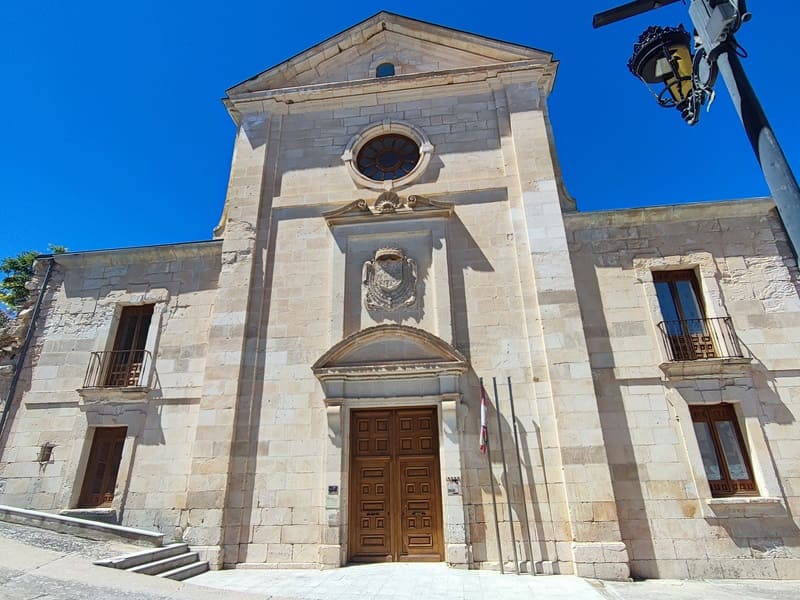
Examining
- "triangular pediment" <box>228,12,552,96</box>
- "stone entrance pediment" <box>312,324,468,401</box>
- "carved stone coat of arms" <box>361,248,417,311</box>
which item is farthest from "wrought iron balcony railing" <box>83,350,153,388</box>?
"triangular pediment" <box>228,12,552,96</box>

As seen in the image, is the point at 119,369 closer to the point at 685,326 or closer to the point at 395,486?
the point at 395,486

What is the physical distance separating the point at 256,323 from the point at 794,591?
10.0 m

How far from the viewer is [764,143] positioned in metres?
2.93

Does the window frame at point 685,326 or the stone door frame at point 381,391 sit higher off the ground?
the window frame at point 685,326

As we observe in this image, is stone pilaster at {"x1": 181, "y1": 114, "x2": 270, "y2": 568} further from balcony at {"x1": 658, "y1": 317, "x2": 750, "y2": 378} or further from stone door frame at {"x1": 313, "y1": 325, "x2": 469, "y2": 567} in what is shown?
balcony at {"x1": 658, "y1": 317, "x2": 750, "y2": 378}

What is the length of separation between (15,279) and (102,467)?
1539 centimetres

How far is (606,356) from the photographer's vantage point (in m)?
8.91

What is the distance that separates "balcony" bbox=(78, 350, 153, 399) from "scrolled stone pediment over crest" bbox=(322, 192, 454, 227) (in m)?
5.16

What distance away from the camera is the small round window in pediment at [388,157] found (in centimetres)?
1138

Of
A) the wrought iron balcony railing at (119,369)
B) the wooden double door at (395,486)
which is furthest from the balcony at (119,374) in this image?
the wooden double door at (395,486)

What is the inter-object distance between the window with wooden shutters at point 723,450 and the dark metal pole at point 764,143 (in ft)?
22.5

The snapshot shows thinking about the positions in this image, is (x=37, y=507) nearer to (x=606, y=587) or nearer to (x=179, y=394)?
(x=179, y=394)

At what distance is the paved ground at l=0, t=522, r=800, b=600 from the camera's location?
5.17 m

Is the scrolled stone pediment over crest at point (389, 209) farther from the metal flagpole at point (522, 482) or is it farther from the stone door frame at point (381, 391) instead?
the metal flagpole at point (522, 482)
